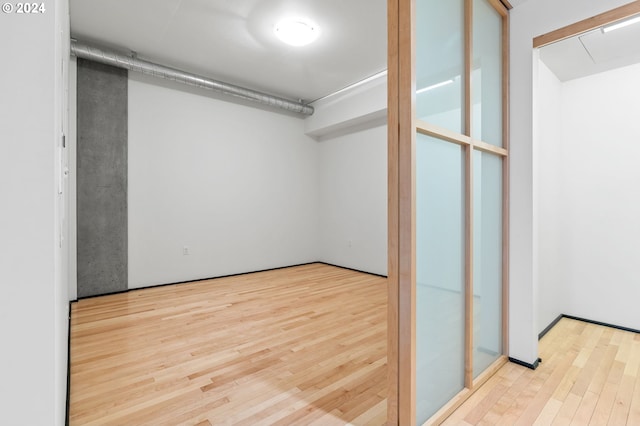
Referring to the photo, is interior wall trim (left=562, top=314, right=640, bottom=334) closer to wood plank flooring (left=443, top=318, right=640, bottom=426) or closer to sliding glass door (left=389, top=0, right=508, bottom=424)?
wood plank flooring (left=443, top=318, right=640, bottom=426)

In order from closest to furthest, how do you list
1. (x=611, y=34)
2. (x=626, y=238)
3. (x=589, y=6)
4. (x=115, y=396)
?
(x=115, y=396) → (x=589, y=6) → (x=611, y=34) → (x=626, y=238)

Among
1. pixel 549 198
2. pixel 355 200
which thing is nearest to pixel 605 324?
pixel 549 198

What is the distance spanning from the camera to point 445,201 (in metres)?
1.79

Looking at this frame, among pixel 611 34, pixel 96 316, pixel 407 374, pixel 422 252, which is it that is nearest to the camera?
pixel 407 374

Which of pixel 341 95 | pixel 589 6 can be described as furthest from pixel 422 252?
pixel 341 95

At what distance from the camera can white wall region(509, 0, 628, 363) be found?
7.23 ft

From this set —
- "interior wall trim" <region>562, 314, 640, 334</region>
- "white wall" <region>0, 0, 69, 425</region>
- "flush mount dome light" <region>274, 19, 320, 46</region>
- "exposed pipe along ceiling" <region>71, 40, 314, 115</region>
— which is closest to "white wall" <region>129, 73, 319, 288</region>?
"exposed pipe along ceiling" <region>71, 40, 314, 115</region>

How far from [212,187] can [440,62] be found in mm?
4129

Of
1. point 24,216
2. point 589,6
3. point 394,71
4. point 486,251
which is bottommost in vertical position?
point 486,251

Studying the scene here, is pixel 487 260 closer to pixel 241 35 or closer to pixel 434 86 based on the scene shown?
pixel 434 86

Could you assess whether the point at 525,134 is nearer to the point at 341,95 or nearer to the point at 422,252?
the point at 422,252

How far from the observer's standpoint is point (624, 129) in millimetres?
2822

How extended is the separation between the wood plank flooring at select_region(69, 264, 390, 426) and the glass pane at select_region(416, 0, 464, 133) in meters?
1.80

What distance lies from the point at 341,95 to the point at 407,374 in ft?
15.9
